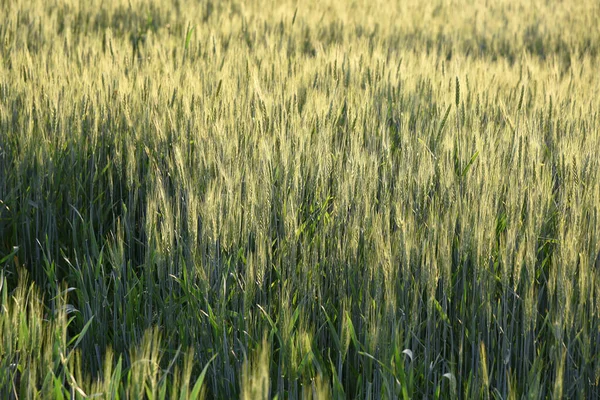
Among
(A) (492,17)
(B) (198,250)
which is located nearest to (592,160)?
(B) (198,250)

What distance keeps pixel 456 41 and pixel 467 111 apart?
2.49m

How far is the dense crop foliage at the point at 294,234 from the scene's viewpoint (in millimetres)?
1160

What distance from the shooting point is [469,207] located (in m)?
1.45

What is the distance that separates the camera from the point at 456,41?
459 cm

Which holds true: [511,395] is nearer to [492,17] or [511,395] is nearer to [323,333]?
[323,333]

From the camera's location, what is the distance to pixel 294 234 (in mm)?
1328

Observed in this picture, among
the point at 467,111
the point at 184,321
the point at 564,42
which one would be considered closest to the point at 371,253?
the point at 184,321

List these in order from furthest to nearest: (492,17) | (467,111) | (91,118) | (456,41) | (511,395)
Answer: (492,17), (456,41), (467,111), (91,118), (511,395)

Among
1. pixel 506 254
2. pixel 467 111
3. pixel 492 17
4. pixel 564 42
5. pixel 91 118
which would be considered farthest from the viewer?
pixel 492 17

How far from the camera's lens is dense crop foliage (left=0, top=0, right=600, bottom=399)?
3.81 ft

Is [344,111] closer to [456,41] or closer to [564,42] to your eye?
[456,41]

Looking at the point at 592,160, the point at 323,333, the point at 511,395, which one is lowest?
the point at 323,333

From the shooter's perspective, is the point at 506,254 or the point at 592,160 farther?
the point at 592,160

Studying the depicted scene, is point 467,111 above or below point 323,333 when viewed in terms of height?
above
